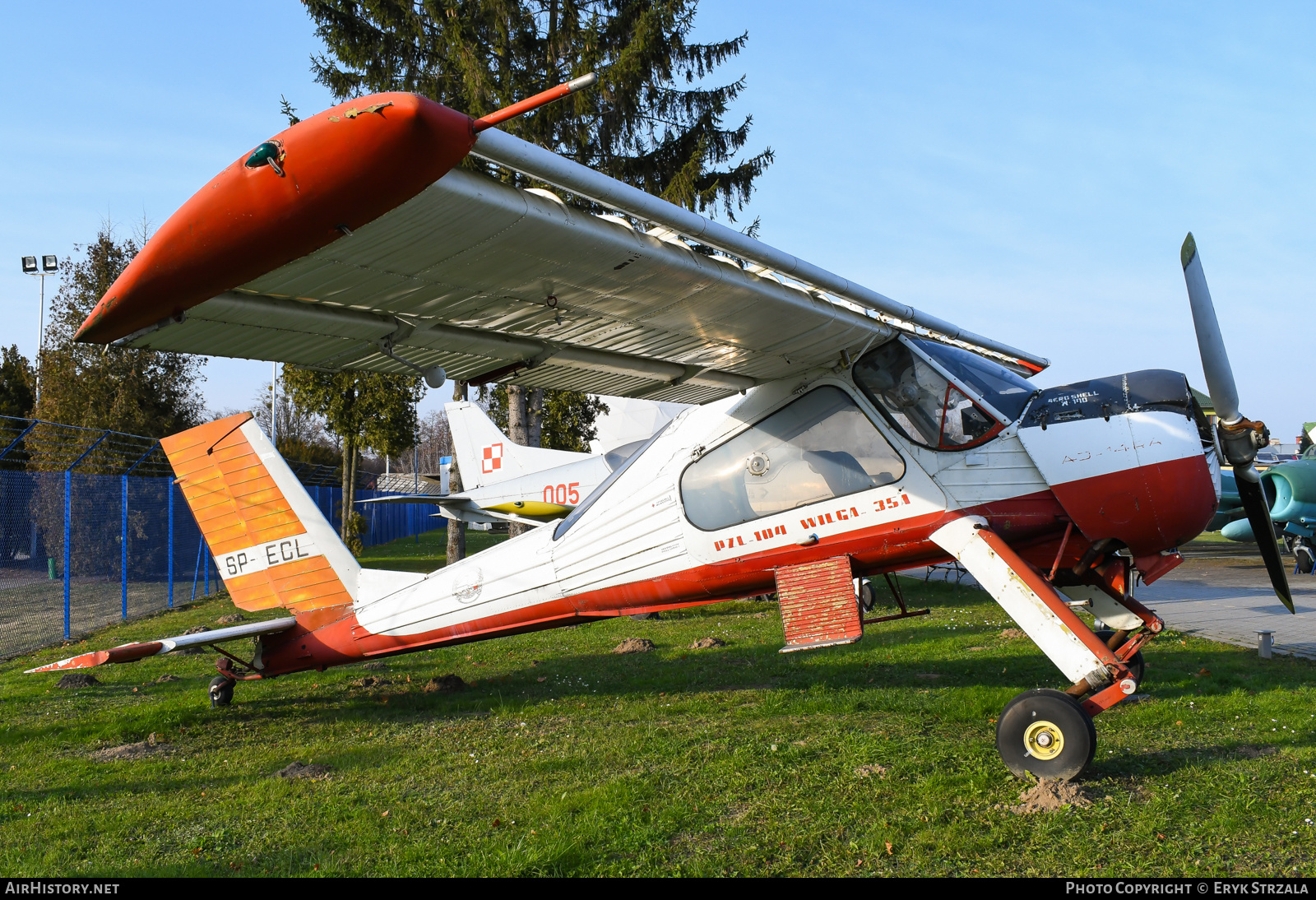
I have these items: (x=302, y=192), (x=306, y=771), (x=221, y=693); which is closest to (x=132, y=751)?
(x=221, y=693)

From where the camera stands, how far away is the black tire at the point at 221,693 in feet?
22.1

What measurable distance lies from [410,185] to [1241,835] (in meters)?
4.43

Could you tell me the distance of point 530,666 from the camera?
8.55 meters

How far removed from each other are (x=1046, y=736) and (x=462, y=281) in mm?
3847

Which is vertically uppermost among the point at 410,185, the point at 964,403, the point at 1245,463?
the point at 410,185

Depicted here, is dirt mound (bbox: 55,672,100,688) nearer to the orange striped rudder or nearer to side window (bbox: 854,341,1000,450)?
the orange striped rudder

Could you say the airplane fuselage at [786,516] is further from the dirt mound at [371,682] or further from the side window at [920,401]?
the dirt mound at [371,682]

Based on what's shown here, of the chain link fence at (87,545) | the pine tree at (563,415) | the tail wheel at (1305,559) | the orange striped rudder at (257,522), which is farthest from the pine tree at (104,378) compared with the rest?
the tail wheel at (1305,559)

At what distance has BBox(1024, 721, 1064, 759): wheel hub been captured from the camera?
4250mm

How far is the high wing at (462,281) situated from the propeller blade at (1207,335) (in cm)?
155

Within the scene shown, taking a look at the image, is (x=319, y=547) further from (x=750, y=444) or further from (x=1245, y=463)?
(x=1245, y=463)

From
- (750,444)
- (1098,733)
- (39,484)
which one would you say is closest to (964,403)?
(750,444)

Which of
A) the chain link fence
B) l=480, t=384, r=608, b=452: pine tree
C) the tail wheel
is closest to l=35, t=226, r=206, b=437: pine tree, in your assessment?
the chain link fence

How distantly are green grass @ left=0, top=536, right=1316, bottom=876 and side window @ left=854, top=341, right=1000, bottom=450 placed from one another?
197 centimetres
